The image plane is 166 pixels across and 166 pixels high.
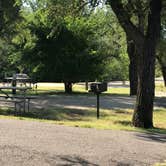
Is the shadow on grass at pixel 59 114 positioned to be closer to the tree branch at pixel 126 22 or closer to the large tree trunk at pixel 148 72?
the large tree trunk at pixel 148 72

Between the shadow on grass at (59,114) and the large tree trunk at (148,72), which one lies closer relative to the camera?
the large tree trunk at (148,72)

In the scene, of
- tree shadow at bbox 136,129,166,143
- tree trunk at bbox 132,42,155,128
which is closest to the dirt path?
tree shadow at bbox 136,129,166,143

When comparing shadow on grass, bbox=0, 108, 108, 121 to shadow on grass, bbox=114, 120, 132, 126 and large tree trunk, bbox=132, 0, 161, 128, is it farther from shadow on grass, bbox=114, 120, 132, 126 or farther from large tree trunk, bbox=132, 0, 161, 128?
large tree trunk, bbox=132, 0, 161, 128

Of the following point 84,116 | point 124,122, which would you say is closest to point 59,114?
point 84,116

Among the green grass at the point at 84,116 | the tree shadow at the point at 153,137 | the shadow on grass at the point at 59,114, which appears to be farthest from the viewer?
the shadow on grass at the point at 59,114

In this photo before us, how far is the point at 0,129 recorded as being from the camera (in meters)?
10.6

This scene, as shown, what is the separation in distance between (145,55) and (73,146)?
19.7 feet

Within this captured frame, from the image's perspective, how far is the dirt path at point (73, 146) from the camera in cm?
783

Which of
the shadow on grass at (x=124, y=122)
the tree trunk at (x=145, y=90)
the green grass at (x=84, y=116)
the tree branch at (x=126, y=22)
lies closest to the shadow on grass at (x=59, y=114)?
the green grass at (x=84, y=116)

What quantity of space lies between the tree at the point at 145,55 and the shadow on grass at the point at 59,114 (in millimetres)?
2440

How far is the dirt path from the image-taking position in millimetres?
7831

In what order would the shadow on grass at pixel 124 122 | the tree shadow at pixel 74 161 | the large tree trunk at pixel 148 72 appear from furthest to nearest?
the shadow on grass at pixel 124 122
the large tree trunk at pixel 148 72
the tree shadow at pixel 74 161

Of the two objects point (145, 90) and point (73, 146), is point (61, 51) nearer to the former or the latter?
point (145, 90)

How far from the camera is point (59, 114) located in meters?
17.4
